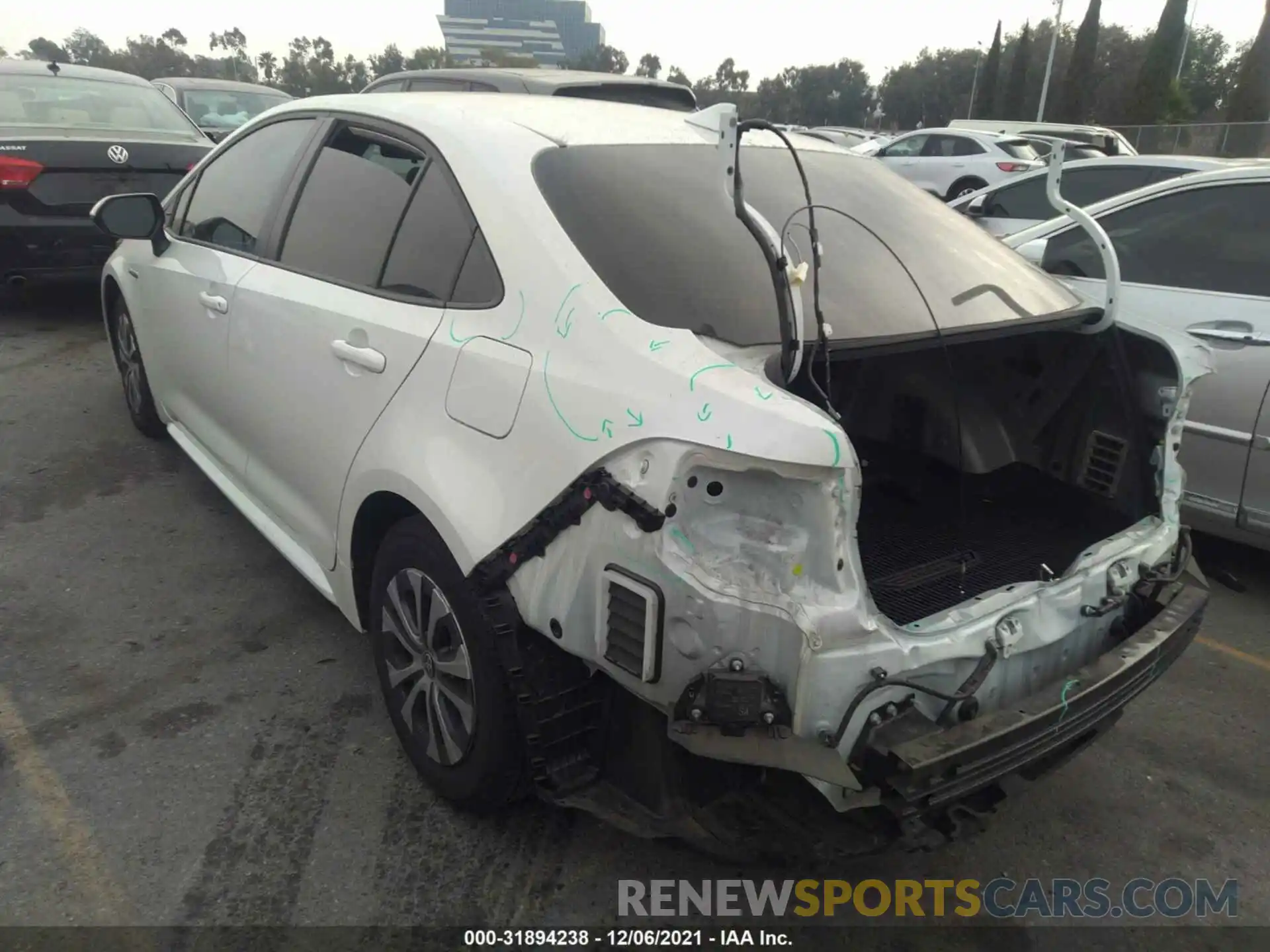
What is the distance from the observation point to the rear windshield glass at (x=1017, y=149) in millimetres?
14953

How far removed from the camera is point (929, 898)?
92.3 inches

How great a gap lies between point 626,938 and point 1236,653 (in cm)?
262

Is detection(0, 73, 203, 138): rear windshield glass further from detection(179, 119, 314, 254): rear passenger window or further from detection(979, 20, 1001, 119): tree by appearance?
detection(979, 20, 1001, 119): tree

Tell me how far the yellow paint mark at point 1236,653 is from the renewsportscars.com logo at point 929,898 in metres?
1.28

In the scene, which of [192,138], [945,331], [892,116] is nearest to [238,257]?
[945,331]

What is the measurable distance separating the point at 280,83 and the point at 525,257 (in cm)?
8193

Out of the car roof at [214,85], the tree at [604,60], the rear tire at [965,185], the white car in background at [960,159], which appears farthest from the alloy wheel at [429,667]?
the tree at [604,60]

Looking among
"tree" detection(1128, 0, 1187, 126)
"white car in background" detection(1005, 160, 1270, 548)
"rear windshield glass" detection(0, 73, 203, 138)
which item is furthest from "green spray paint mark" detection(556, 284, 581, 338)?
"tree" detection(1128, 0, 1187, 126)

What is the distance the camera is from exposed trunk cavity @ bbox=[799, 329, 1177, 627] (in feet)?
8.21

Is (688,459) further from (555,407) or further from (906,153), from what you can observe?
(906,153)

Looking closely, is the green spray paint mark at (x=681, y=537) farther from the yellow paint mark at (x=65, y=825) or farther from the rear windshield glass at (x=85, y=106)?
the rear windshield glass at (x=85, y=106)

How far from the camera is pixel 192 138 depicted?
7242mm

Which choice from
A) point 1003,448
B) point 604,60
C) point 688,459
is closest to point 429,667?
point 688,459

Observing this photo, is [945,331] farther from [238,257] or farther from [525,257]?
[238,257]
